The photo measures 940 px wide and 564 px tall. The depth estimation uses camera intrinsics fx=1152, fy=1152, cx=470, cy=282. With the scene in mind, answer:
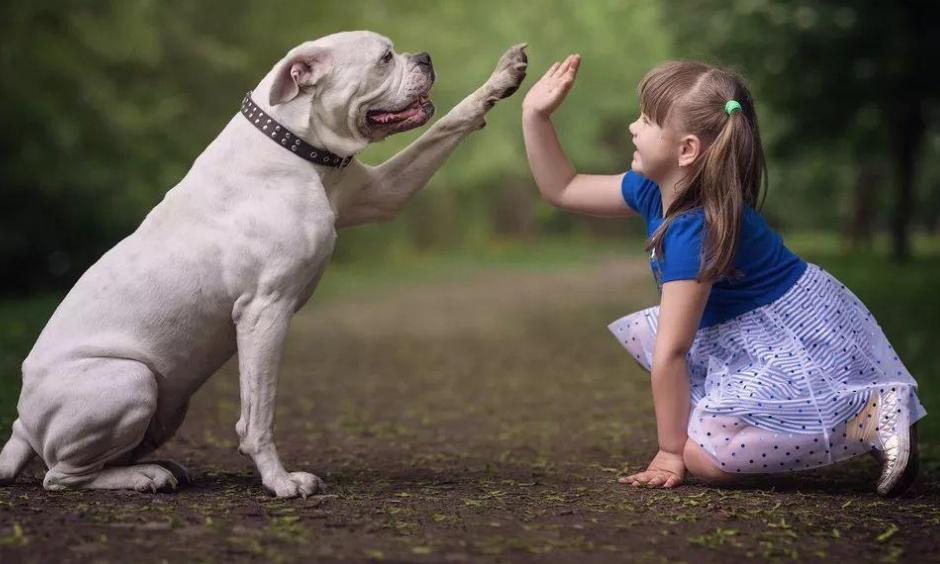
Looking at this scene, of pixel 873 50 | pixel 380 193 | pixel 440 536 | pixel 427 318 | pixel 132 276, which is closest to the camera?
pixel 440 536

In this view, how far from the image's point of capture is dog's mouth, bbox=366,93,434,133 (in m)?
4.39

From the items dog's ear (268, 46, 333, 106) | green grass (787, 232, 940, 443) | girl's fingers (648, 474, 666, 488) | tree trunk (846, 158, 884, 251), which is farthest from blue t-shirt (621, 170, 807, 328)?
tree trunk (846, 158, 884, 251)

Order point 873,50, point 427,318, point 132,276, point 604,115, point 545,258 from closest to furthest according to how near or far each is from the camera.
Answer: point 132,276
point 427,318
point 873,50
point 545,258
point 604,115

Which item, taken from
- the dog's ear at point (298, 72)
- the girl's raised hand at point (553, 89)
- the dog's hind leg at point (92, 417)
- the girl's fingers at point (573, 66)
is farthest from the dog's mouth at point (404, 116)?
the dog's hind leg at point (92, 417)

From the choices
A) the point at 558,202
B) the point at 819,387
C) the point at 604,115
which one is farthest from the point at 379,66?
the point at 604,115

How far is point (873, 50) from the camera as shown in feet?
51.4

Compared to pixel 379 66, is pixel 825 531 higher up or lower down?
lower down

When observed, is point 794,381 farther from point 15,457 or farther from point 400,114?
point 15,457

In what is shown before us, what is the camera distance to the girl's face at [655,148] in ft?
14.6

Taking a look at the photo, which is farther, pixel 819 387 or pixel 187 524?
pixel 819 387

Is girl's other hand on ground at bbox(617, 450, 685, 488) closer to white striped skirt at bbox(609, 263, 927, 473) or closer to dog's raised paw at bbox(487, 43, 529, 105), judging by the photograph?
white striped skirt at bbox(609, 263, 927, 473)

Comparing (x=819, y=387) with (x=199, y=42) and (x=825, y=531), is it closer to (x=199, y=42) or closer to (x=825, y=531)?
(x=825, y=531)

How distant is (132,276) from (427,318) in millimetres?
9627

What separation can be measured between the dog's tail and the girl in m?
2.33
